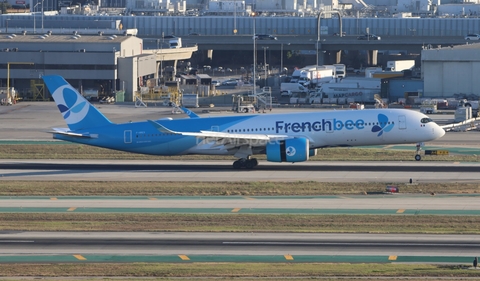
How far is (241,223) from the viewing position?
1767 inches

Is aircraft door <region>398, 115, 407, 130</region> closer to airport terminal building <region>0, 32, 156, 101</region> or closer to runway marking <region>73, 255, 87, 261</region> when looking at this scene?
runway marking <region>73, 255, 87, 261</region>

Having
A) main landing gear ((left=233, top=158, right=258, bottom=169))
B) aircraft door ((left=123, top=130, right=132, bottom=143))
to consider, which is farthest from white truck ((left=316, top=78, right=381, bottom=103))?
aircraft door ((left=123, top=130, right=132, bottom=143))

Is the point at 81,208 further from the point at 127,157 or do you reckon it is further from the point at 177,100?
the point at 177,100

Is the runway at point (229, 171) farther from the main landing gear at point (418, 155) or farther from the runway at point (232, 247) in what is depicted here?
the runway at point (232, 247)

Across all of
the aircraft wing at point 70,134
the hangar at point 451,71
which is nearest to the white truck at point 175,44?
the hangar at point 451,71

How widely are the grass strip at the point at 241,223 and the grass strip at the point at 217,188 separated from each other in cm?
710

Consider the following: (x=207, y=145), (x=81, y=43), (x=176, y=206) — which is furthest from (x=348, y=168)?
(x=81, y=43)

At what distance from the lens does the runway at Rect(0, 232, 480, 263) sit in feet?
125

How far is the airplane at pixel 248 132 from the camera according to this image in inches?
2443

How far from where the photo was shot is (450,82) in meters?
121

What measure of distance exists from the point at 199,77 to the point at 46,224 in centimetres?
10406

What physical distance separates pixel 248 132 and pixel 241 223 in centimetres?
1900

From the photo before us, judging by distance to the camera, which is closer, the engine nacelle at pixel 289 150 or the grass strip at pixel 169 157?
the engine nacelle at pixel 289 150

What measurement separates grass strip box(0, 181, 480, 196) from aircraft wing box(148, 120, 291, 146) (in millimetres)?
5280
